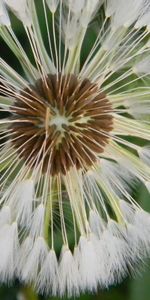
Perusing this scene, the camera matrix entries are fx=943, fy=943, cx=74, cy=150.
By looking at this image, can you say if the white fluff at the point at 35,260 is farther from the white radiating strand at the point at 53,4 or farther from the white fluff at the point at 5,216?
the white radiating strand at the point at 53,4

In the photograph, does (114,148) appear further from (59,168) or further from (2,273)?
(2,273)

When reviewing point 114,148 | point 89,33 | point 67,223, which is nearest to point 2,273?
point 67,223

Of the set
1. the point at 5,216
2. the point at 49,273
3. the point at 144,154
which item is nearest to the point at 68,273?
the point at 49,273

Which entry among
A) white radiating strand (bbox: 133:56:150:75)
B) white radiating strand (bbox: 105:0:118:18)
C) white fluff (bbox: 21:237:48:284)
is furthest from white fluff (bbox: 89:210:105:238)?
white radiating strand (bbox: 105:0:118:18)

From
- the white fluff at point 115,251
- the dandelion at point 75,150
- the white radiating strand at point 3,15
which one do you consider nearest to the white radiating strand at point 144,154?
the dandelion at point 75,150

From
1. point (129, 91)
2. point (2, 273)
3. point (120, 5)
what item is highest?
point (120, 5)

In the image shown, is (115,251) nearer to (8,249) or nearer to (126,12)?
(8,249)
